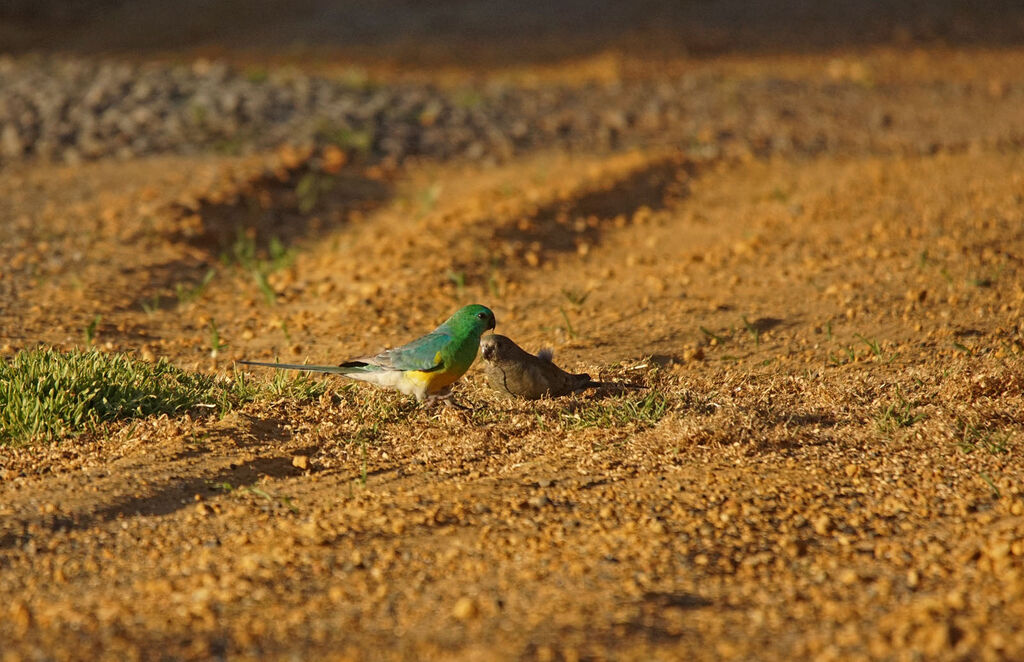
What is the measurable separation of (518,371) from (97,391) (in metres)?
1.53

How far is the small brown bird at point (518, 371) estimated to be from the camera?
13.3ft

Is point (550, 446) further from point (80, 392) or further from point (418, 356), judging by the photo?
point (80, 392)

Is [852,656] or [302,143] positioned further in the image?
[302,143]

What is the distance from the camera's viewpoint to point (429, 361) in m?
3.93

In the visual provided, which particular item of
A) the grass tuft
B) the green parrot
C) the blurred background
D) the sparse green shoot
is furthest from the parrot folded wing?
the blurred background

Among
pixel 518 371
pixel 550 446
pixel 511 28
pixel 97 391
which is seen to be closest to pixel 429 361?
pixel 518 371

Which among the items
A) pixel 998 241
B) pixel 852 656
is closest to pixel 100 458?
pixel 852 656

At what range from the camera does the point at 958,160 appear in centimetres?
827

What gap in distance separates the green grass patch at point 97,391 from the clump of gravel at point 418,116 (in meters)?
4.32

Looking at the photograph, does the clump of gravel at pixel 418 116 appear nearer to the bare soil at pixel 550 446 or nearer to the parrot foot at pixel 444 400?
the bare soil at pixel 550 446

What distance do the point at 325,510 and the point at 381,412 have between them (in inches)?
28.6

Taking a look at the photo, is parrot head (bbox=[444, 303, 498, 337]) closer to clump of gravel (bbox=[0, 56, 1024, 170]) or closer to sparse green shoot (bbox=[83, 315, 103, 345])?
sparse green shoot (bbox=[83, 315, 103, 345])

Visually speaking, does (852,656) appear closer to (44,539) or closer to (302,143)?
(44,539)

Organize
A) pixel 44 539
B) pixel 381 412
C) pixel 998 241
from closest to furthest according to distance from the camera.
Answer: pixel 44 539
pixel 381 412
pixel 998 241
